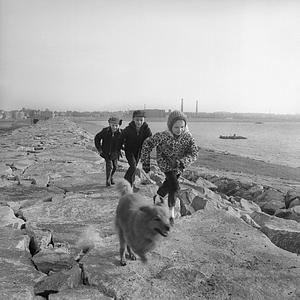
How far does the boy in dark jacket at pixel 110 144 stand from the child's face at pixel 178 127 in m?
2.55

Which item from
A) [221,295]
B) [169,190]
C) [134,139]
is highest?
[134,139]

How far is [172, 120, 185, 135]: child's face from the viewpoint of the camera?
4383mm

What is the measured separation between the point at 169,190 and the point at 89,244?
130cm

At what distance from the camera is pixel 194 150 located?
14.7 feet

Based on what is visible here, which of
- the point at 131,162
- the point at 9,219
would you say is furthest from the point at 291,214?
the point at 9,219

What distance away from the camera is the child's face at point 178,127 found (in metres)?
4.38

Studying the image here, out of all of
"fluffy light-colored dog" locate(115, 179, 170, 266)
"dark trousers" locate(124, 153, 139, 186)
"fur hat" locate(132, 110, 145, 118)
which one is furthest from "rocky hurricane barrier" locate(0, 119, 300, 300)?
"fur hat" locate(132, 110, 145, 118)

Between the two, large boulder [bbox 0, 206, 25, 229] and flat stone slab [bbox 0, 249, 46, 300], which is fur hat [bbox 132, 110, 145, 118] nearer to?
large boulder [bbox 0, 206, 25, 229]

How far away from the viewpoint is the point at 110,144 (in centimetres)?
696

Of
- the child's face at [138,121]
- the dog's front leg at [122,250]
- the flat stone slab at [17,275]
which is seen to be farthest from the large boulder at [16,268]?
the child's face at [138,121]

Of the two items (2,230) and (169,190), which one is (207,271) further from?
(2,230)

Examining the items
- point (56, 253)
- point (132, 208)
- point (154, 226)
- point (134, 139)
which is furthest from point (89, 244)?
point (134, 139)

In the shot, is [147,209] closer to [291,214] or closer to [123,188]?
[123,188]

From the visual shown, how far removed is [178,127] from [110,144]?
2.82 meters
